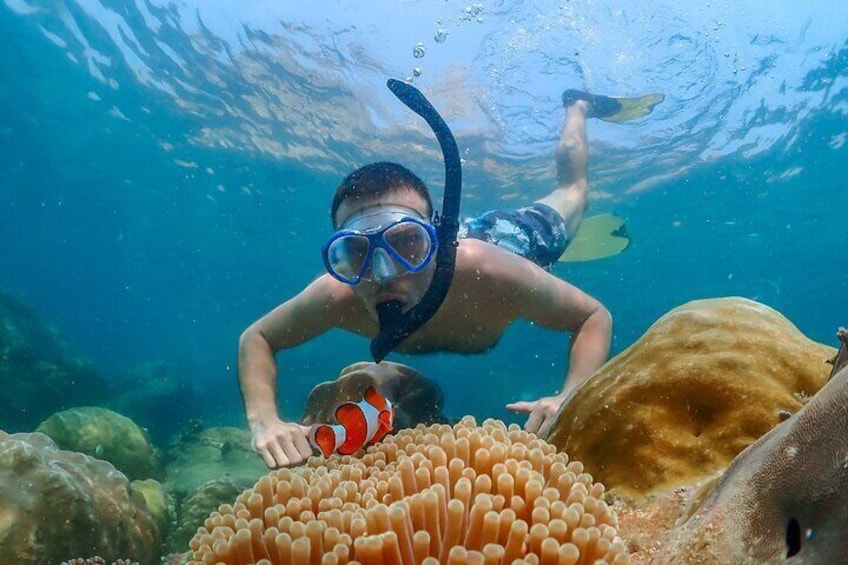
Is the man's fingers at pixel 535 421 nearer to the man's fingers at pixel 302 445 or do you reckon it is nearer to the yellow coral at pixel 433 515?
the yellow coral at pixel 433 515

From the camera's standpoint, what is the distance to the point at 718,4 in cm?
1359

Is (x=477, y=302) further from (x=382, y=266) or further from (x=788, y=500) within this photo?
(x=788, y=500)

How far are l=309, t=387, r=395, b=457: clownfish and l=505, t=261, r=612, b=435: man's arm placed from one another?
6.62 ft

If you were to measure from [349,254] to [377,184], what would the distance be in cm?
70

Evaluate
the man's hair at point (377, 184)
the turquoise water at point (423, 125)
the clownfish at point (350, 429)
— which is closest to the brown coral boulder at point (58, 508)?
the clownfish at point (350, 429)

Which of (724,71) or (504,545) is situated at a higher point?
(724,71)

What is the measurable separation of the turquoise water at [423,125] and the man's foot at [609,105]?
1671 mm

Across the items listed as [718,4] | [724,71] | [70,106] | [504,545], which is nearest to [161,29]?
[70,106]

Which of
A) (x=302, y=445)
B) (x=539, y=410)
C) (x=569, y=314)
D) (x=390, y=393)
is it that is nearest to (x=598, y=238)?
(x=569, y=314)

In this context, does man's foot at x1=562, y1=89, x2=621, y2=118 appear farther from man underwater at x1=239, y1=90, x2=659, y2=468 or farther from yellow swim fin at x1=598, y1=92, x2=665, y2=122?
man underwater at x1=239, y1=90, x2=659, y2=468

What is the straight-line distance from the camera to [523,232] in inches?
351

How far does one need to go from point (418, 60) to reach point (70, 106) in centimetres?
1674

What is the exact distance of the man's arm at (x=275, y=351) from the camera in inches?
142

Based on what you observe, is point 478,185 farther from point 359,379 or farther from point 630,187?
point 359,379
